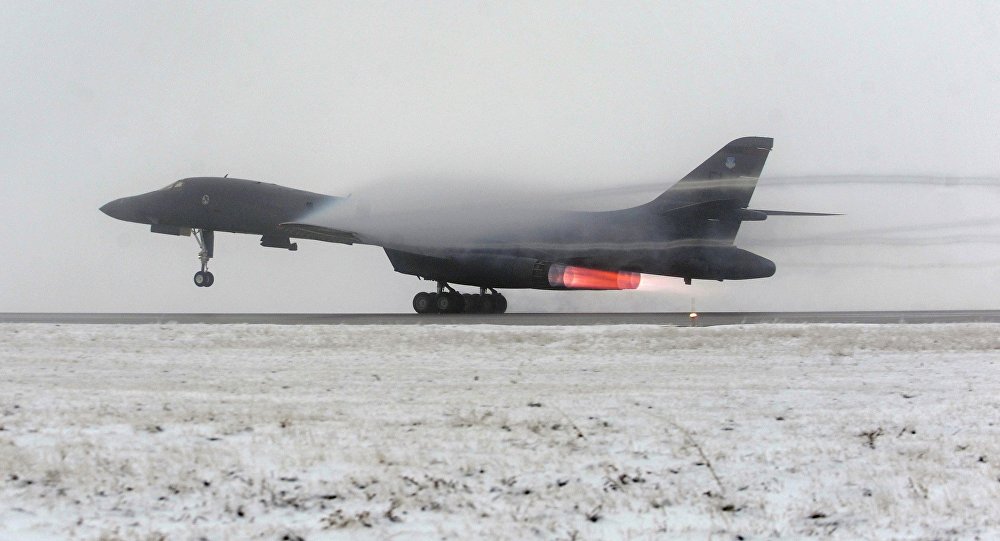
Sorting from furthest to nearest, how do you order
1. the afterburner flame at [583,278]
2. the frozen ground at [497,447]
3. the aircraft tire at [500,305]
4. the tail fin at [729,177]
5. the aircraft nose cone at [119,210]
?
the aircraft nose cone at [119,210]
the aircraft tire at [500,305]
the afterburner flame at [583,278]
the tail fin at [729,177]
the frozen ground at [497,447]

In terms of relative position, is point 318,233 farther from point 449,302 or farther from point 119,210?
point 119,210

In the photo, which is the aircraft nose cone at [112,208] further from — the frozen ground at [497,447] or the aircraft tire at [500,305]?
the frozen ground at [497,447]

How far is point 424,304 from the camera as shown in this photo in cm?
3191

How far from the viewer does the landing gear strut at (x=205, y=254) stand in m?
32.9

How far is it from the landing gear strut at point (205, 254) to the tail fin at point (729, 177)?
16758 mm

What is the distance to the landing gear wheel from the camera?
3188 cm

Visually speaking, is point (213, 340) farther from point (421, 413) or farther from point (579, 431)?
point (579, 431)

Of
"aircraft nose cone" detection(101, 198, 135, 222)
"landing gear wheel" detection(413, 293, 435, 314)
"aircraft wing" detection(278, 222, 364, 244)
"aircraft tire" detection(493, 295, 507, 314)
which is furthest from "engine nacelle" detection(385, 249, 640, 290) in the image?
"aircraft nose cone" detection(101, 198, 135, 222)

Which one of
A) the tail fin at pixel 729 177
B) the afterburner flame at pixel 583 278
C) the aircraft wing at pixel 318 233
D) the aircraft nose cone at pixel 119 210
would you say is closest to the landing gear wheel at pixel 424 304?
the aircraft wing at pixel 318 233

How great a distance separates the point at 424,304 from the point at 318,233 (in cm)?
460

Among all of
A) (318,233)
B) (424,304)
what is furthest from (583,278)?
(318,233)

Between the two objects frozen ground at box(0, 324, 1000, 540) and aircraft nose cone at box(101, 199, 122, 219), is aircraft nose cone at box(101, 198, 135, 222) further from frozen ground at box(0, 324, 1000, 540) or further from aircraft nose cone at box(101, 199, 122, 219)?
frozen ground at box(0, 324, 1000, 540)

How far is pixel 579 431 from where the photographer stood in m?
10.6

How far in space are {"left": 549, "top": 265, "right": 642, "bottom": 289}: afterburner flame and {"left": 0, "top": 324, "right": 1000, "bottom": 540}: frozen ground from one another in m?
12.8
